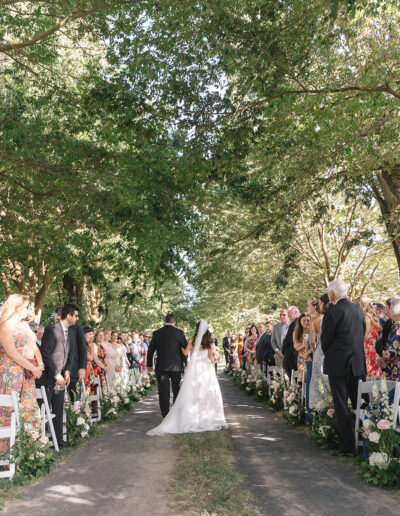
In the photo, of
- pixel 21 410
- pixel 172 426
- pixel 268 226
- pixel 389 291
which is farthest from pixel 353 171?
pixel 389 291

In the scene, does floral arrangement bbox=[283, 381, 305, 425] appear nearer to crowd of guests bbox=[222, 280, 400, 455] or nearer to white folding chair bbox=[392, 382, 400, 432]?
crowd of guests bbox=[222, 280, 400, 455]

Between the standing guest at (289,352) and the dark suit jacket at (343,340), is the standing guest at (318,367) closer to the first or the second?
the dark suit jacket at (343,340)

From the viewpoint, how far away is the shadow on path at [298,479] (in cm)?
521

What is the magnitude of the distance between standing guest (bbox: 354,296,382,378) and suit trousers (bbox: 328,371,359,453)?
74.0 inches

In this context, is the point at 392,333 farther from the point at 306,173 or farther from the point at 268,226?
the point at 268,226

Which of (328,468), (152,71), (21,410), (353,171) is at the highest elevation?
(152,71)

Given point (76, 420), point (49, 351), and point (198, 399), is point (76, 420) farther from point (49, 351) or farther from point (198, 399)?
point (198, 399)

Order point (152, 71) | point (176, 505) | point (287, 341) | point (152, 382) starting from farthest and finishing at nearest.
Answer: point (152, 382)
point (287, 341)
point (152, 71)
point (176, 505)

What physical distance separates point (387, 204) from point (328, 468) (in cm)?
1041

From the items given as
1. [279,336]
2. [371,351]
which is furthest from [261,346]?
[371,351]

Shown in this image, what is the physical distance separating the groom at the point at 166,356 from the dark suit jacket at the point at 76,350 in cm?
199

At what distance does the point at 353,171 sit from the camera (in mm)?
11320

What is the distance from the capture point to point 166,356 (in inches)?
451

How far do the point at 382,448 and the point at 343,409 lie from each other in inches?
59.2
